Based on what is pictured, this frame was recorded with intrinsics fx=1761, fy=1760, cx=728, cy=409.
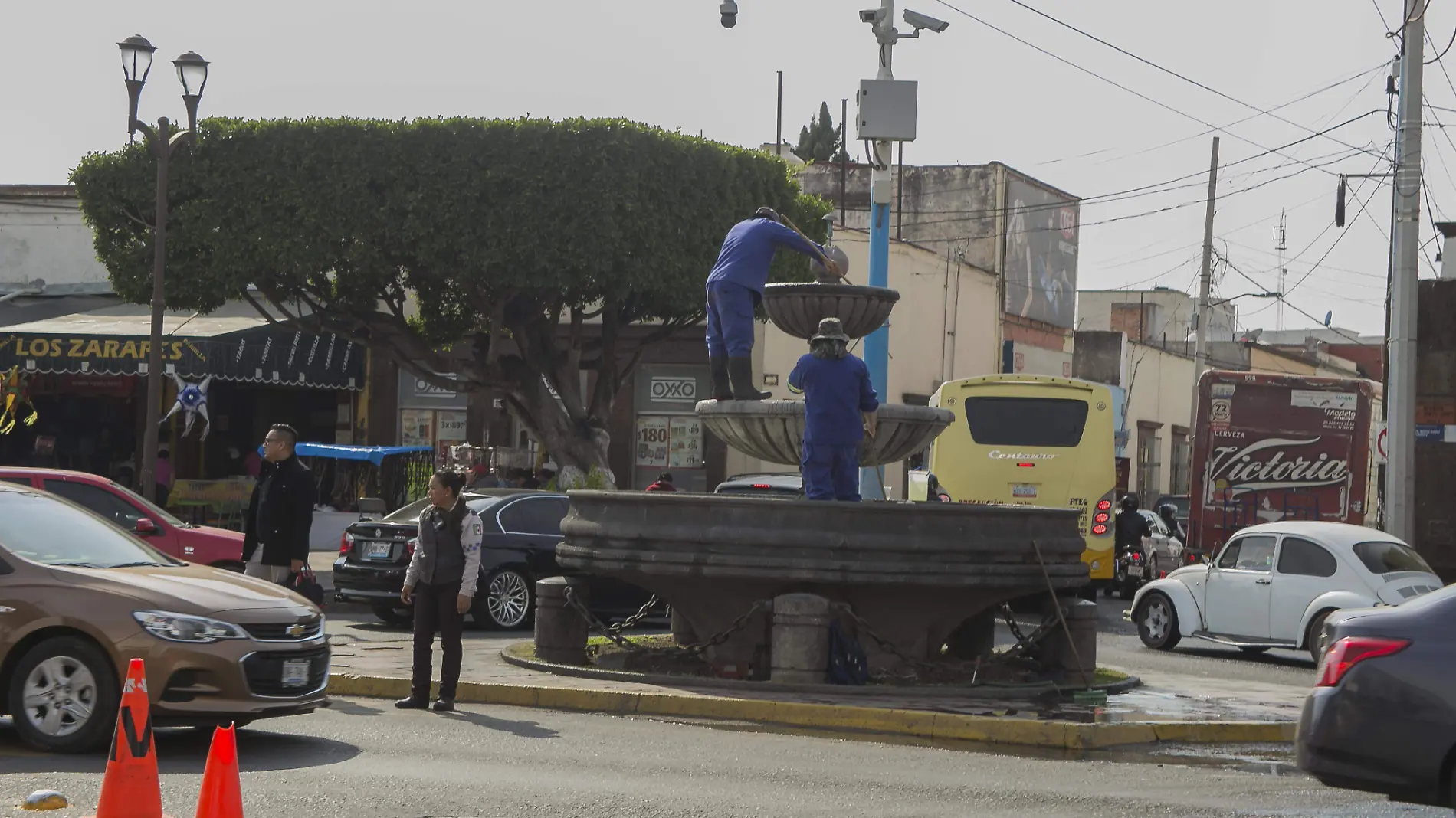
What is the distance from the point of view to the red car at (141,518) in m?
16.3

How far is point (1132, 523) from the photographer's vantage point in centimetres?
2666

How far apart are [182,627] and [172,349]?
74.7 ft

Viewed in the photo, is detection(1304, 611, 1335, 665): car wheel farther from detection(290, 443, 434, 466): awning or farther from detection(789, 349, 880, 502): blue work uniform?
detection(290, 443, 434, 466): awning

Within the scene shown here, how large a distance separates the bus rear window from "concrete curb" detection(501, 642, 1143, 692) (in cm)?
1091

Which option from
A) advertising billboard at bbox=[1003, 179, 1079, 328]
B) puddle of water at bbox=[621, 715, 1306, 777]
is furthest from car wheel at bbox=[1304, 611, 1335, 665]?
advertising billboard at bbox=[1003, 179, 1079, 328]

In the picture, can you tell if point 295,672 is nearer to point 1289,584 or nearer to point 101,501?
point 101,501

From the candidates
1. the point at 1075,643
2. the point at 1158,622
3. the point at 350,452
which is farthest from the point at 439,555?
Result: the point at 350,452

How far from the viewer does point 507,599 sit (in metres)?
18.1

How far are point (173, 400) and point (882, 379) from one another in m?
16.1

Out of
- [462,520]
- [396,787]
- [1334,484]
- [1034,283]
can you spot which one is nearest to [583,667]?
[462,520]

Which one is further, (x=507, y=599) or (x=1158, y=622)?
(x=1158, y=622)

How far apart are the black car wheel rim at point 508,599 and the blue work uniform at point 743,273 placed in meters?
4.99

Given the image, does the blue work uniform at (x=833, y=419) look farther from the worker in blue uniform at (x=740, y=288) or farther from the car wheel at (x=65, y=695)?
the car wheel at (x=65, y=695)

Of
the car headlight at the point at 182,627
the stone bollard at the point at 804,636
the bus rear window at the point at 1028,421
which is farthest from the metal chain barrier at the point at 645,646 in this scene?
the bus rear window at the point at 1028,421
